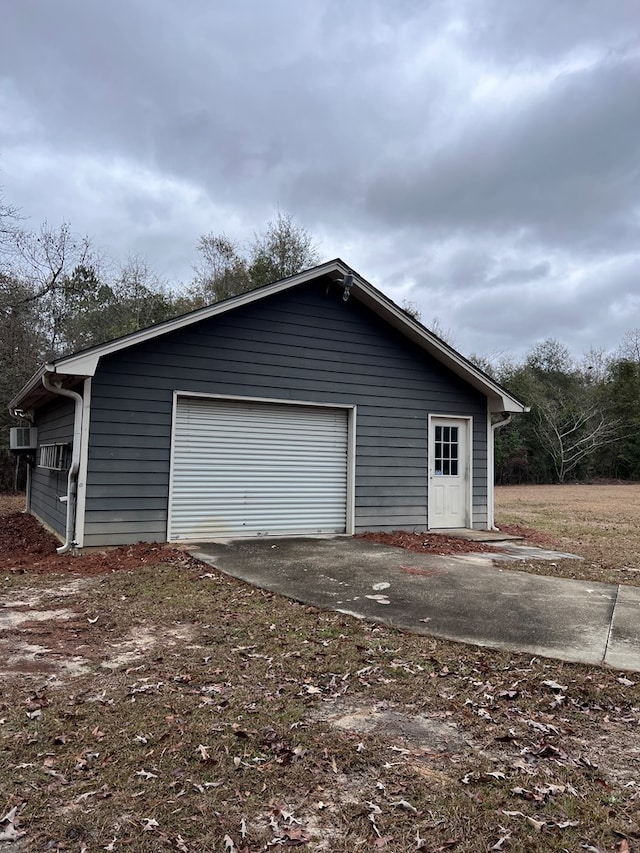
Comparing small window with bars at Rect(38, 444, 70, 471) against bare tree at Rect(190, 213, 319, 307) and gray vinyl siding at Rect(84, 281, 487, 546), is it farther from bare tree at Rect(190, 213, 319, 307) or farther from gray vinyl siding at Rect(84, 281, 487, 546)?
bare tree at Rect(190, 213, 319, 307)

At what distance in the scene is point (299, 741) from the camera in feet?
8.71

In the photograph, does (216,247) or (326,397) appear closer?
(326,397)

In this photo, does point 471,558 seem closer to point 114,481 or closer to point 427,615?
point 427,615

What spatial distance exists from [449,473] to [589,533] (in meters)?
3.40

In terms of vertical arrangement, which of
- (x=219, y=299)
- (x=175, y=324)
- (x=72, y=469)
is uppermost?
(x=219, y=299)

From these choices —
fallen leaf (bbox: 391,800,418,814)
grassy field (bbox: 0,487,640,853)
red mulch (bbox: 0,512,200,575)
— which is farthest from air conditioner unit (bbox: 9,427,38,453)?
fallen leaf (bbox: 391,800,418,814)

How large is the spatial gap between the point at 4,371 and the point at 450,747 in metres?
19.7

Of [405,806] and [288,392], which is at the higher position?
[288,392]

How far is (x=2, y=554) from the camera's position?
763 centimetres

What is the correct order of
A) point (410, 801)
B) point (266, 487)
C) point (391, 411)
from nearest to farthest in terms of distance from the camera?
point (410, 801) → point (266, 487) → point (391, 411)

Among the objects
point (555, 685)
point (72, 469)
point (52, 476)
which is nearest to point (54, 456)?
point (52, 476)

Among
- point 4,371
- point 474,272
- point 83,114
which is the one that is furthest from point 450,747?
point 474,272

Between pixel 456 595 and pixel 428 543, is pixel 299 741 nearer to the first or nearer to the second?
pixel 456 595

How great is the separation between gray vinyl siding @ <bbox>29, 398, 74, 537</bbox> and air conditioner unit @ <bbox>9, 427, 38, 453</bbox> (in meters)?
0.23
